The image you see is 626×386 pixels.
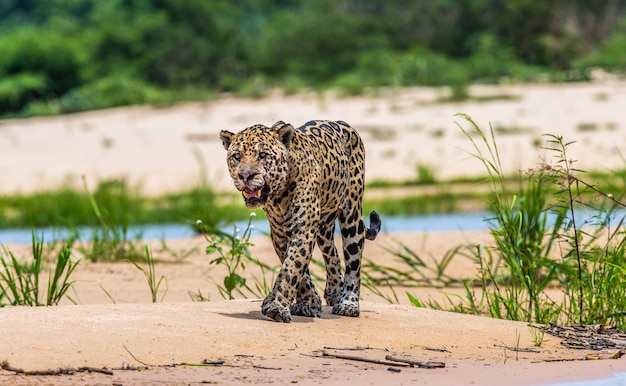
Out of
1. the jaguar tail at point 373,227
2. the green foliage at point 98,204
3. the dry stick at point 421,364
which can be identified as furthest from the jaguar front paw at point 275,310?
the green foliage at point 98,204

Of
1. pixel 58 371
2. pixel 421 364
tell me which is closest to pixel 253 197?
pixel 421 364

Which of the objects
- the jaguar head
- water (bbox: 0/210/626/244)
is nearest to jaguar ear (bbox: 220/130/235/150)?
the jaguar head

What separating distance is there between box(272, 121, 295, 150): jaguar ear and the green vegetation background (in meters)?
20.0

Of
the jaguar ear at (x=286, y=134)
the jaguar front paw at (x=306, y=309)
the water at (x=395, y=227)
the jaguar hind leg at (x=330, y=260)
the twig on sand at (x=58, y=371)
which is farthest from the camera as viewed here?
the water at (x=395, y=227)

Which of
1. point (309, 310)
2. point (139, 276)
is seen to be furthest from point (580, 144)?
point (309, 310)

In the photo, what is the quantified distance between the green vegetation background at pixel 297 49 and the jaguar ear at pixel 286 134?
65.5ft

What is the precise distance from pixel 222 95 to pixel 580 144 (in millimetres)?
10560

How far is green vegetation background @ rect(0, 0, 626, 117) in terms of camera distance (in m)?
27.6

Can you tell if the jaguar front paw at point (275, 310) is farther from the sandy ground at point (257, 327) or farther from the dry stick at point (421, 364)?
the dry stick at point (421, 364)

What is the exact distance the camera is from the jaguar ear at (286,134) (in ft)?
20.0

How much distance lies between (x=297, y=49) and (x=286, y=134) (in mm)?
25891

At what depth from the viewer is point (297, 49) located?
31812mm

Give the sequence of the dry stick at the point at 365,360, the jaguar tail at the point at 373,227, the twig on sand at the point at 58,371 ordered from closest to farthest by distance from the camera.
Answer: the twig on sand at the point at 58,371 < the dry stick at the point at 365,360 < the jaguar tail at the point at 373,227

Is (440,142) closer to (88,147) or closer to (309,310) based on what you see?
(88,147)
